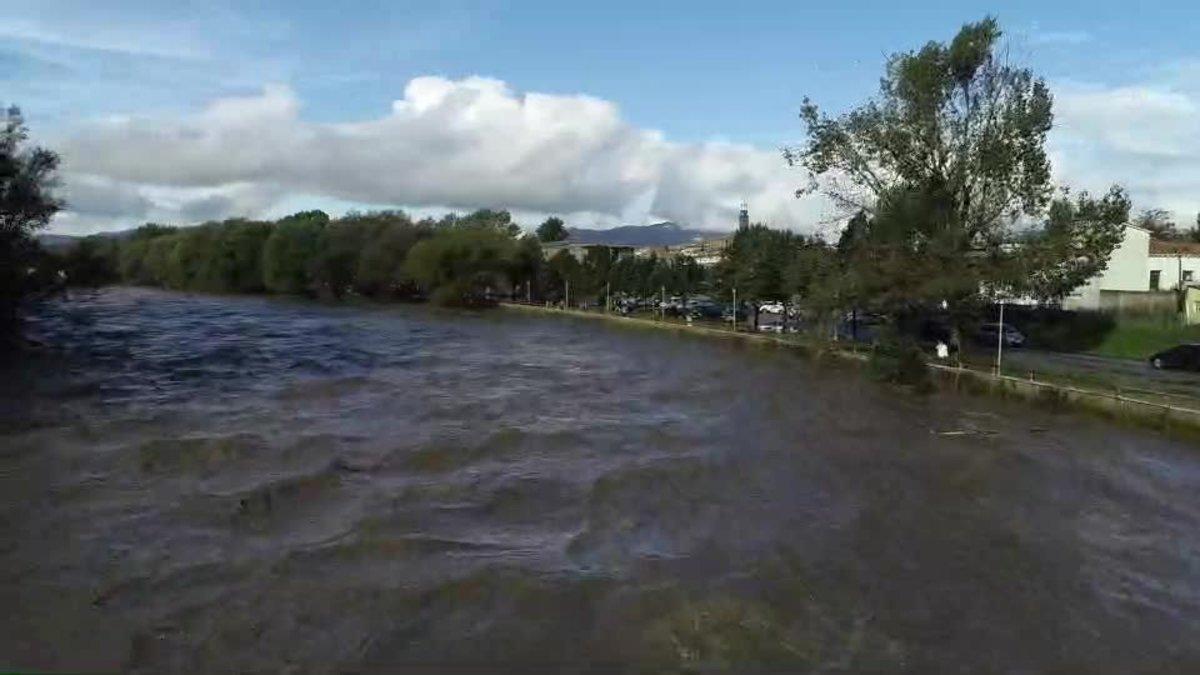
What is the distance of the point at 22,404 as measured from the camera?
1897cm

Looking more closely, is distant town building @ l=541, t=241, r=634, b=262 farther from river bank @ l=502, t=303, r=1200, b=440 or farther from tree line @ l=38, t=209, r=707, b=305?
river bank @ l=502, t=303, r=1200, b=440

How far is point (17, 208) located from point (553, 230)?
110 metres

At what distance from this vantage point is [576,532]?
1055 cm

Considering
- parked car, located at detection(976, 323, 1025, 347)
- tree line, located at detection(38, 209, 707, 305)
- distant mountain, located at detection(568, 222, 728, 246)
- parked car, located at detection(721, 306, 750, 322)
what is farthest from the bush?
distant mountain, located at detection(568, 222, 728, 246)

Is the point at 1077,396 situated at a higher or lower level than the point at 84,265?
lower

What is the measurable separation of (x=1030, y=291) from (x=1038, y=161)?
12.4 feet

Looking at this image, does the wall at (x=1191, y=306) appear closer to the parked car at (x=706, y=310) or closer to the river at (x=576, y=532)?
the river at (x=576, y=532)

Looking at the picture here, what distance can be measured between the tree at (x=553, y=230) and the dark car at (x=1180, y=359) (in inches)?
4357

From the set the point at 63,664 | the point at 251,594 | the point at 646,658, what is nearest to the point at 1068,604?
the point at 646,658

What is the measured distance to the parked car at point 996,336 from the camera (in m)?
32.3

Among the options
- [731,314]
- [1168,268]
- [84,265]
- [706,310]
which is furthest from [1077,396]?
[706,310]

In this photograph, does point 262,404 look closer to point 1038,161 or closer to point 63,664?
point 63,664

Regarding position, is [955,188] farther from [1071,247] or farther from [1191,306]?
[1191,306]

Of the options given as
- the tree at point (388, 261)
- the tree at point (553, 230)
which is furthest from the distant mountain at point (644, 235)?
the tree at point (388, 261)
